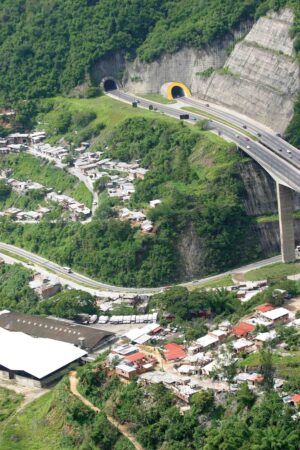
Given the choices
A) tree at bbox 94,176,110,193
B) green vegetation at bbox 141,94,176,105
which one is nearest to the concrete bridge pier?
tree at bbox 94,176,110,193

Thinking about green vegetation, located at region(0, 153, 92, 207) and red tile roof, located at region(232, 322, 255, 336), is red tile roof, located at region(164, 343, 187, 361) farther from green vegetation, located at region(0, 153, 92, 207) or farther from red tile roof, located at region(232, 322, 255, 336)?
green vegetation, located at region(0, 153, 92, 207)

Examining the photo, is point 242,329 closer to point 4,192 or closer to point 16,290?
point 16,290

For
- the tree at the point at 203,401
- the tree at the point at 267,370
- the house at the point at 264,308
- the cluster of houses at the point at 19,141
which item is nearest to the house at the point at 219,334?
the house at the point at 264,308

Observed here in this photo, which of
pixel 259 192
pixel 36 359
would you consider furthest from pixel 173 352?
pixel 259 192

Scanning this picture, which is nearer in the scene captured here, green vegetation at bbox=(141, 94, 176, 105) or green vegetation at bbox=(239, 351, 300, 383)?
green vegetation at bbox=(239, 351, 300, 383)

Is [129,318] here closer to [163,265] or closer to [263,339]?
[163,265]

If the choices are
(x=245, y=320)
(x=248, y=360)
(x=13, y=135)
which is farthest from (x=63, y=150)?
(x=248, y=360)
